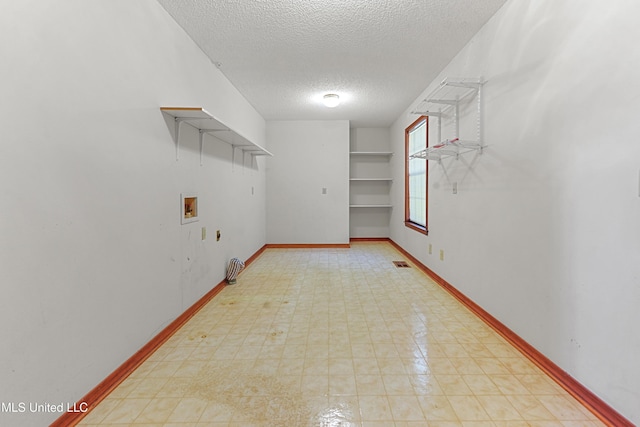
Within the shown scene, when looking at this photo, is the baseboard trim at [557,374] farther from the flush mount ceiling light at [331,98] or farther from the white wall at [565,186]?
the flush mount ceiling light at [331,98]

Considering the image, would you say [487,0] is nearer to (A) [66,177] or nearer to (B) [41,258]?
(A) [66,177]

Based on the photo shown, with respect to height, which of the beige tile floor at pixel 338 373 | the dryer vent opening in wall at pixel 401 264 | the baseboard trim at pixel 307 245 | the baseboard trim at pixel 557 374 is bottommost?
the beige tile floor at pixel 338 373

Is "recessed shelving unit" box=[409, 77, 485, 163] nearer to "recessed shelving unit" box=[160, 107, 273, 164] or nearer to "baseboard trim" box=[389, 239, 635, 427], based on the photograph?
"baseboard trim" box=[389, 239, 635, 427]

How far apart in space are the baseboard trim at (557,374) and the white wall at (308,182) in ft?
11.1

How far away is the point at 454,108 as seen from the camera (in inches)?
123

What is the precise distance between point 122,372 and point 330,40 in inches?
117

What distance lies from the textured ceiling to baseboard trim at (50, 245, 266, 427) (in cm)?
241

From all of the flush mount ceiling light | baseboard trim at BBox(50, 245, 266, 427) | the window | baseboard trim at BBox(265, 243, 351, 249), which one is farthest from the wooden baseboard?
baseboard trim at BBox(50, 245, 266, 427)

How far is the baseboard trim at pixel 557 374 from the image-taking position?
1.40m

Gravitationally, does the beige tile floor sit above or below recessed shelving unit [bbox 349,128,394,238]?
below

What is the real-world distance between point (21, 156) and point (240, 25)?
6.43ft

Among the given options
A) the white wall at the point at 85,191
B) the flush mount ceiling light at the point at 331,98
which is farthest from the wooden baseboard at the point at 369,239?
the white wall at the point at 85,191

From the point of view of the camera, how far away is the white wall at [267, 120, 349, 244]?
19.3 ft

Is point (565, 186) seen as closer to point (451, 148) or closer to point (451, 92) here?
point (451, 148)
